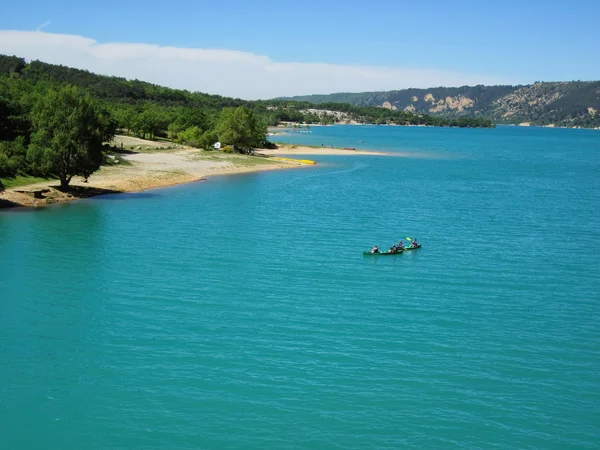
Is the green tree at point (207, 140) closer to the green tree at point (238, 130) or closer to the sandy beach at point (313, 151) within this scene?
the green tree at point (238, 130)

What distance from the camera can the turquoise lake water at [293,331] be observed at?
2572 cm

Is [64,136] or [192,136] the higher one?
[192,136]

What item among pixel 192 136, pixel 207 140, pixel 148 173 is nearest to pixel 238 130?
pixel 207 140

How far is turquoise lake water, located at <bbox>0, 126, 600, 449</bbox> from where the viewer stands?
84.4 ft

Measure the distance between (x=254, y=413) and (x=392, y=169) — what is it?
10491cm

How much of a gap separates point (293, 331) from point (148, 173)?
68.0 meters

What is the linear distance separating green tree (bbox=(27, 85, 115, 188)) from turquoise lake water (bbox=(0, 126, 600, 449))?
7.06 meters

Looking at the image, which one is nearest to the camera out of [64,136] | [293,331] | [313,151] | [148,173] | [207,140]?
[293,331]

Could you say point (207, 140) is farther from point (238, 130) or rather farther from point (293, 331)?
point (293, 331)

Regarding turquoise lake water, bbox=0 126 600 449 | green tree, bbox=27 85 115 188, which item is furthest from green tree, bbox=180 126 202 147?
turquoise lake water, bbox=0 126 600 449

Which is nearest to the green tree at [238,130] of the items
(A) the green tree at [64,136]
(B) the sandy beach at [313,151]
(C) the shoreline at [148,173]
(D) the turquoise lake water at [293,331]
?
(C) the shoreline at [148,173]

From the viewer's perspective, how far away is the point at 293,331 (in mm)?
35062

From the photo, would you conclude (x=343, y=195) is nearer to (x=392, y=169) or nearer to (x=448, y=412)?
(x=392, y=169)

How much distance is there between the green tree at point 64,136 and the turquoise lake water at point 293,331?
706 centimetres
